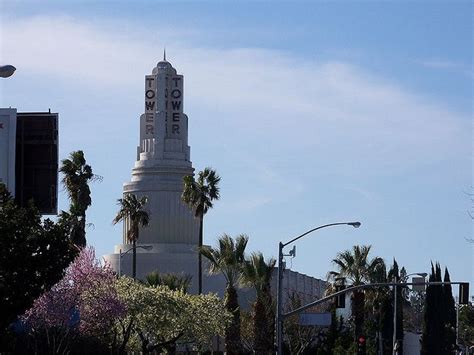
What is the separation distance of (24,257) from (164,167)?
204ft

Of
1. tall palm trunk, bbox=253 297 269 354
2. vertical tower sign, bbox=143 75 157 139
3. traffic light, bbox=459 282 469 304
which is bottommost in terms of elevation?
tall palm trunk, bbox=253 297 269 354

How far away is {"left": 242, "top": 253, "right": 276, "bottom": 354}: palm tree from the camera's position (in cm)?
6969

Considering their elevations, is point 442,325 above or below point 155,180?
below

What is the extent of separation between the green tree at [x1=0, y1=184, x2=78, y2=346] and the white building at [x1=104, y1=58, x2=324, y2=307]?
5775cm

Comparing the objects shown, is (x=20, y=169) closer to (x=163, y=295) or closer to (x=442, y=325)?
(x=163, y=295)

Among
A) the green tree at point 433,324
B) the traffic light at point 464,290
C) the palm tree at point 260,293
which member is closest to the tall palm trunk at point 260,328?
the palm tree at point 260,293

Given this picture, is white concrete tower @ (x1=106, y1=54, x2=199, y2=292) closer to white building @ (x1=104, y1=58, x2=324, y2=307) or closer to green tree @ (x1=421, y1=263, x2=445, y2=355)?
white building @ (x1=104, y1=58, x2=324, y2=307)

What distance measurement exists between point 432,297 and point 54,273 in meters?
62.9

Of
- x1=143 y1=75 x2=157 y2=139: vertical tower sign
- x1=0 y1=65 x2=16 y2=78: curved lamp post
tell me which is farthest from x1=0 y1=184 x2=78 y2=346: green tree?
x1=143 y1=75 x2=157 y2=139: vertical tower sign

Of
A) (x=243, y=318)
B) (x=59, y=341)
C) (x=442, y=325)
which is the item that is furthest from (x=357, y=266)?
(x=59, y=341)

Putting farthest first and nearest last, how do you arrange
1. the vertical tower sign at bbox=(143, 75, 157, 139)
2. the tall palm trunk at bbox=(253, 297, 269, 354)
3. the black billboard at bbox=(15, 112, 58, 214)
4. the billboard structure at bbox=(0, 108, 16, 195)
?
the vertical tower sign at bbox=(143, 75, 157, 139)
the tall palm trunk at bbox=(253, 297, 269, 354)
the black billboard at bbox=(15, 112, 58, 214)
the billboard structure at bbox=(0, 108, 16, 195)

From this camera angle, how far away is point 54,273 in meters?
42.0

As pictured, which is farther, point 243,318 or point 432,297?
point 432,297

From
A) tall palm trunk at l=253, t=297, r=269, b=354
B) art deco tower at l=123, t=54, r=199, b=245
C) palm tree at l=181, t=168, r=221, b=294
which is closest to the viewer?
tall palm trunk at l=253, t=297, r=269, b=354
